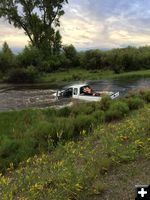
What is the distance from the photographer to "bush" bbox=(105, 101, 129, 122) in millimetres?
14764

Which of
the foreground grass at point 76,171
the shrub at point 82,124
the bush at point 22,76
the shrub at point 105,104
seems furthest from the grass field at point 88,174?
the bush at point 22,76

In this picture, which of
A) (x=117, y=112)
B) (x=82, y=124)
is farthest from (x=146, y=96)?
(x=82, y=124)

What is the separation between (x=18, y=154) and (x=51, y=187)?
4117 millimetres

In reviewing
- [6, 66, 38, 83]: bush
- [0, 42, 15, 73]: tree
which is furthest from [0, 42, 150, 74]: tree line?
[6, 66, 38, 83]: bush

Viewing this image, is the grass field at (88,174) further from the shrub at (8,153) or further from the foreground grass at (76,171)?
the shrub at (8,153)

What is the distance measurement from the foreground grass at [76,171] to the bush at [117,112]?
16.4 feet

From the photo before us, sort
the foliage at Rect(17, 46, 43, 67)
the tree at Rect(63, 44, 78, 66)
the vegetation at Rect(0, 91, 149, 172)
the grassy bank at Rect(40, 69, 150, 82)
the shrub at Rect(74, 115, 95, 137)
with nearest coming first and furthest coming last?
the vegetation at Rect(0, 91, 149, 172) → the shrub at Rect(74, 115, 95, 137) → the grassy bank at Rect(40, 69, 150, 82) → the foliage at Rect(17, 46, 43, 67) → the tree at Rect(63, 44, 78, 66)

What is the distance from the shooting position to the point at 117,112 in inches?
589

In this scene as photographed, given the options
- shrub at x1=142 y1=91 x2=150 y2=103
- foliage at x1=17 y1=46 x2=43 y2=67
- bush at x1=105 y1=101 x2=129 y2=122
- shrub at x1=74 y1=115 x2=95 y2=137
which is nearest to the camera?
shrub at x1=74 y1=115 x2=95 y2=137

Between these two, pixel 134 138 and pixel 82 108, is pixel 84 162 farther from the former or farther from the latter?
pixel 82 108

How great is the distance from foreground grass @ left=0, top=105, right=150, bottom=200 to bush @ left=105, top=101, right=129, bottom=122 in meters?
5.00

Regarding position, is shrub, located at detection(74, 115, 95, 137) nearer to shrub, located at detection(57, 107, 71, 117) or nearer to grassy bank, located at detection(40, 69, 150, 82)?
shrub, located at detection(57, 107, 71, 117)

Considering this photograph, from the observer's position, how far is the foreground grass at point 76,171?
21.5ft

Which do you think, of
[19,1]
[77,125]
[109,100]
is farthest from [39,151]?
[19,1]
